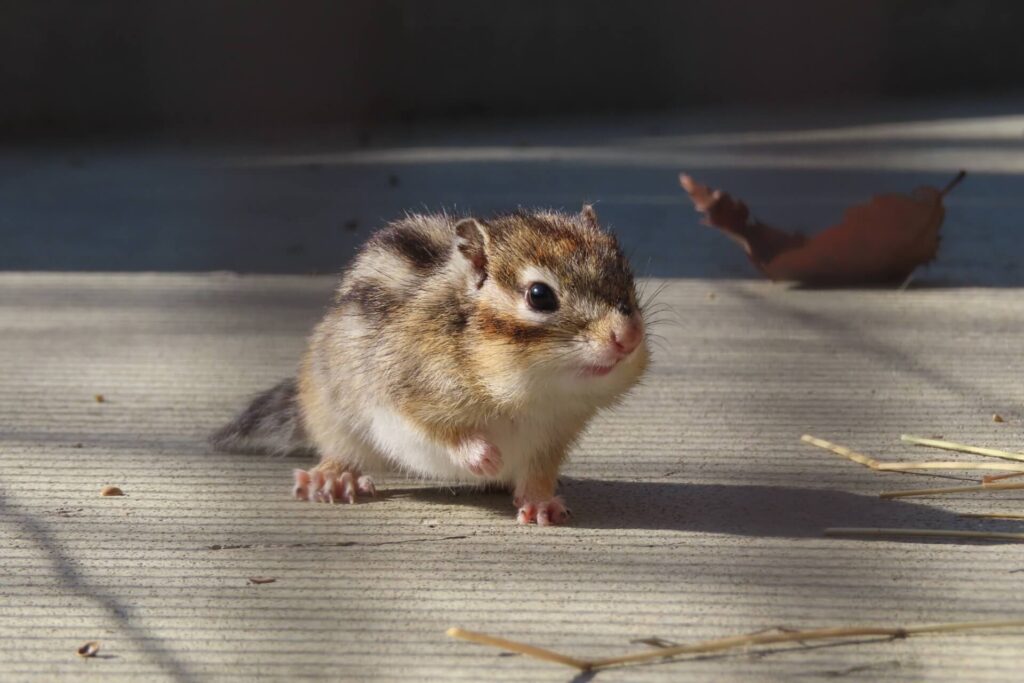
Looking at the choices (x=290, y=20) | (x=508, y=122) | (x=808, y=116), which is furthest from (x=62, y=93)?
(x=808, y=116)

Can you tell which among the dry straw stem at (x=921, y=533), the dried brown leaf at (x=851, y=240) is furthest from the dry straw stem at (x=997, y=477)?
the dried brown leaf at (x=851, y=240)

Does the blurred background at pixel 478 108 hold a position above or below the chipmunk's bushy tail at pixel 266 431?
above

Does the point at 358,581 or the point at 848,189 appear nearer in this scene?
the point at 358,581

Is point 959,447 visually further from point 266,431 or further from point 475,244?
point 266,431

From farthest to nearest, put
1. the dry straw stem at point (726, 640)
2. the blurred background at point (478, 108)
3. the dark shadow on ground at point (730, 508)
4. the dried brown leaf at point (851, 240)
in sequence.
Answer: the blurred background at point (478, 108) → the dried brown leaf at point (851, 240) → the dark shadow on ground at point (730, 508) → the dry straw stem at point (726, 640)

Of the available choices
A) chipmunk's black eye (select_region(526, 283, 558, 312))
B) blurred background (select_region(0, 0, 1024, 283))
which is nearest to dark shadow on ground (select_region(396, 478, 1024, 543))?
chipmunk's black eye (select_region(526, 283, 558, 312))

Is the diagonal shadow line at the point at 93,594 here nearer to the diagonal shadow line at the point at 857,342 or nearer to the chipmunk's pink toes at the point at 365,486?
the chipmunk's pink toes at the point at 365,486

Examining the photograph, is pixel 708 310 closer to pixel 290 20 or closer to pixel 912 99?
pixel 290 20
